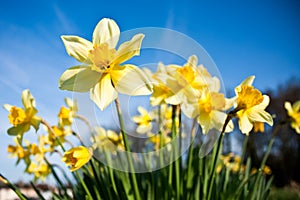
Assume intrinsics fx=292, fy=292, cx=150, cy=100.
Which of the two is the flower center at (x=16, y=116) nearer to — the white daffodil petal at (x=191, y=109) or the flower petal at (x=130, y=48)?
the flower petal at (x=130, y=48)

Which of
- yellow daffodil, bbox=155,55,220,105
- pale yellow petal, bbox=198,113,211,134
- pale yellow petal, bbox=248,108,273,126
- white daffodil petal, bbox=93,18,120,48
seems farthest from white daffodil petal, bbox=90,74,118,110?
pale yellow petal, bbox=248,108,273,126

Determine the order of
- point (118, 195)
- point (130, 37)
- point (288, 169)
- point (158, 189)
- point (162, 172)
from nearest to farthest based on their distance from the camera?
point (130, 37)
point (118, 195)
point (158, 189)
point (162, 172)
point (288, 169)

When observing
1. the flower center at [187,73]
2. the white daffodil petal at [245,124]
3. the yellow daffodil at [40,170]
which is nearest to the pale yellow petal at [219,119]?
the white daffodil petal at [245,124]

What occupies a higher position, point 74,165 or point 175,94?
point 175,94

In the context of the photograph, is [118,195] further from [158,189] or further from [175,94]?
[175,94]

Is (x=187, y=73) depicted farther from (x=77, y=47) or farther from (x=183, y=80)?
(x=77, y=47)

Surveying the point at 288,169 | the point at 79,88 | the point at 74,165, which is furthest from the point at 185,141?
the point at 288,169

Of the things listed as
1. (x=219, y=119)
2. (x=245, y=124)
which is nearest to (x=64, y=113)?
(x=219, y=119)
